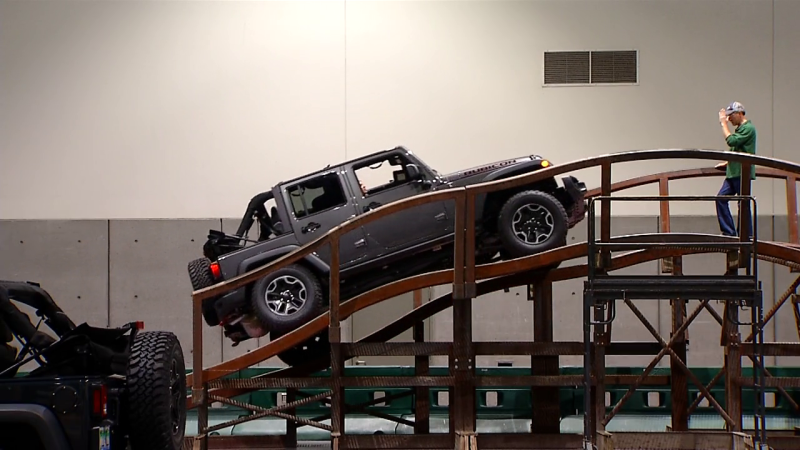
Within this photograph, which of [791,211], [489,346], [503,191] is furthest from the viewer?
[791,211]

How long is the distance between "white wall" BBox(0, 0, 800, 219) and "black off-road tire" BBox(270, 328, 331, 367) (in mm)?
3812

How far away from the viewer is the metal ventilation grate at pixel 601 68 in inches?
521

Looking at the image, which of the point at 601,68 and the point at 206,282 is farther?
the point at 601,68

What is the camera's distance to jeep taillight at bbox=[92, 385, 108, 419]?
5.28 meters

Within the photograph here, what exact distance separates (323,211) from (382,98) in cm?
423

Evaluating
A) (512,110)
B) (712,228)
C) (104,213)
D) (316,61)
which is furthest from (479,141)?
(104,213)

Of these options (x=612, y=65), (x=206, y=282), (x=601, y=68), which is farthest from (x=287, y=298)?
(x=612, y=65)

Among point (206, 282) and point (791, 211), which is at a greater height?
point (791, 211)

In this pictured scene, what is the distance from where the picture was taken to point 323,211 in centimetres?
940

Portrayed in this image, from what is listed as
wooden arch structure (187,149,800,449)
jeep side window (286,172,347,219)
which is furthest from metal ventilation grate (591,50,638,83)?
jeep side window (286,172,347,219)

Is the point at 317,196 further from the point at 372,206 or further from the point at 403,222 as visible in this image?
the point at 403,222

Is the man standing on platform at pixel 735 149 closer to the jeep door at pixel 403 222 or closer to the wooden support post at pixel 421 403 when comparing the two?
the jeep door at pixel 403 222

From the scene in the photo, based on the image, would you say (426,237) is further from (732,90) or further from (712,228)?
(732,90)

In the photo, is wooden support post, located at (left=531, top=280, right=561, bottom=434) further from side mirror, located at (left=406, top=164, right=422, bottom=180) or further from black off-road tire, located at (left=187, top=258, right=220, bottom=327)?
black off-road tire, located at (left=187, top=258, right=220, bottom=327)
